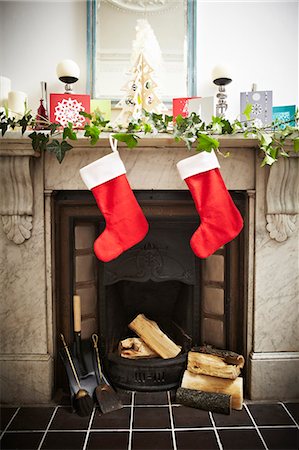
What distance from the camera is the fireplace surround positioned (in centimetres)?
162

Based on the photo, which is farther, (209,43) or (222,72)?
(209,43)

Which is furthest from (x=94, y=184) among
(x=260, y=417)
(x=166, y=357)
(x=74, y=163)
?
(x=260, y=417)

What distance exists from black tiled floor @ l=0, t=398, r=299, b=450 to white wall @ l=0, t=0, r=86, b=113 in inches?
57.5

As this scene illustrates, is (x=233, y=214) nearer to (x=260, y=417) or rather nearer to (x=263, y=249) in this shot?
(x=263, y=249)

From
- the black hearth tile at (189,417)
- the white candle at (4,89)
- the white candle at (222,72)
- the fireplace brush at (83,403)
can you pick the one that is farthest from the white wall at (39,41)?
the black hearth tile at (189,417)

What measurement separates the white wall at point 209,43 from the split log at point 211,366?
120cm

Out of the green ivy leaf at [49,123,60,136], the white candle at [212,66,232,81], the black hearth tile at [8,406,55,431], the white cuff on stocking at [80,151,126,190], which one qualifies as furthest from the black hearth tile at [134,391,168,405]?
the white candle at [212,66,232,81]

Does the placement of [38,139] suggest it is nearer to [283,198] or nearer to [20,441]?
[283,198]

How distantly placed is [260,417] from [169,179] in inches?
43.4

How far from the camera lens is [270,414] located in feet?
5.12

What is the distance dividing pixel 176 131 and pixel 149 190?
34 cm

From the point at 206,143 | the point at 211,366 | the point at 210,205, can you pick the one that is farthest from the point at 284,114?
the point at 211,366

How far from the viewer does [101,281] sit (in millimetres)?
1849

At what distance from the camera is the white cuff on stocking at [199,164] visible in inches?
58.9
